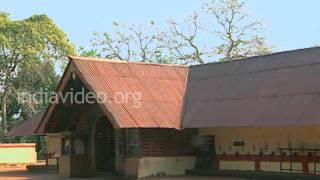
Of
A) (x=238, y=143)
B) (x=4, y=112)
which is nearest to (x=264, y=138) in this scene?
(x=238, y=143)

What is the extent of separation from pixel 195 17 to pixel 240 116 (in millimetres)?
24709

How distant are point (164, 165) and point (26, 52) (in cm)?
2260

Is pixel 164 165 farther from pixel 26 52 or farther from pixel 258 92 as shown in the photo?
pixel 26 52

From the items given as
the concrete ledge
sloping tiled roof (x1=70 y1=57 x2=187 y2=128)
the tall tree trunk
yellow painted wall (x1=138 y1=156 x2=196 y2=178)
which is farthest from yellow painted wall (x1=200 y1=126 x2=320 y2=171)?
the tall tree trunk

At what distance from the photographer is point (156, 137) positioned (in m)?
20.7

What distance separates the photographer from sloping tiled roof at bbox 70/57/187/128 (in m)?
19.5

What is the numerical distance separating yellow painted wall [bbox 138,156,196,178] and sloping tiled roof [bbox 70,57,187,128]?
4.68ft

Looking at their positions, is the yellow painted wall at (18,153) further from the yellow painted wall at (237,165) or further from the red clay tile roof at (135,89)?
the yellow painted wall at (237,165)

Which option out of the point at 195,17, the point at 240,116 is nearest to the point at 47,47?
the point at 195,17

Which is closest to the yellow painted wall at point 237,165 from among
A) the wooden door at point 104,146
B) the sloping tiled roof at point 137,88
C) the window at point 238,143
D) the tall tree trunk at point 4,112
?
the window at point 238,143

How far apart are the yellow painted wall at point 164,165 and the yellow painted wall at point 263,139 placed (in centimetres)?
118

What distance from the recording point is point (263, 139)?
771 inches

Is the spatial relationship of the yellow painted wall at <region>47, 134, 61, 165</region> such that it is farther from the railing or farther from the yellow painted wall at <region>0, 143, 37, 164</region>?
the railing

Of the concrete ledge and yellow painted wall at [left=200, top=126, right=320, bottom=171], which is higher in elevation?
yellow painted wall at [left=200, top=126, right=320, bottom=171]
